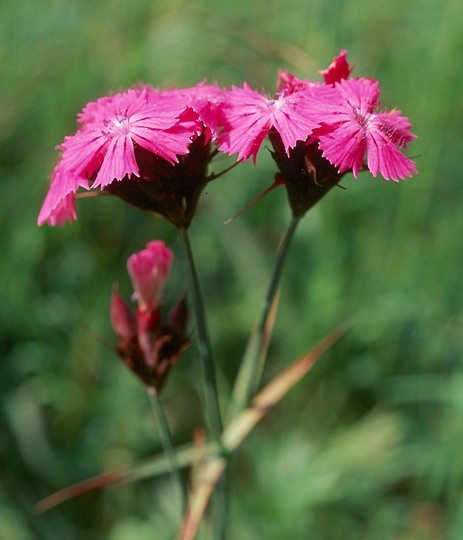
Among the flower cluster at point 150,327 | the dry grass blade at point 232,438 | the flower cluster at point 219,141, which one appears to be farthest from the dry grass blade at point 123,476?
the flower cluster at point 219,141

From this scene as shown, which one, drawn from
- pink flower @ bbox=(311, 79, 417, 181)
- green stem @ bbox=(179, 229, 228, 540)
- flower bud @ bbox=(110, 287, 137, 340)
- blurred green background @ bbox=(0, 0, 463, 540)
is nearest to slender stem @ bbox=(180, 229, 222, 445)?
green stem @ bbox=(179, 229, 228, 540)

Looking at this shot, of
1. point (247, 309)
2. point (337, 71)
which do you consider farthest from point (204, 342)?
point (247, 309)

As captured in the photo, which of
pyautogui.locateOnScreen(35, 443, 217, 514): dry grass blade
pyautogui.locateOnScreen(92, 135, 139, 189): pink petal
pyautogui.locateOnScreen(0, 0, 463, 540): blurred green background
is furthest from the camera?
pyautogui.locateOnScreen(0, 0, 463, 540): blurred green background

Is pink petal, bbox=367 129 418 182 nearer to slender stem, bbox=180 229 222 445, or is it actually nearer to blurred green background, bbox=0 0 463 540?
slender stem, bbox=180 229 222 445

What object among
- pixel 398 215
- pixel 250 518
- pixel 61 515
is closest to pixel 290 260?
pixel 398 215

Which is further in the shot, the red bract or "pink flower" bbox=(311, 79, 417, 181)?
the red bract
